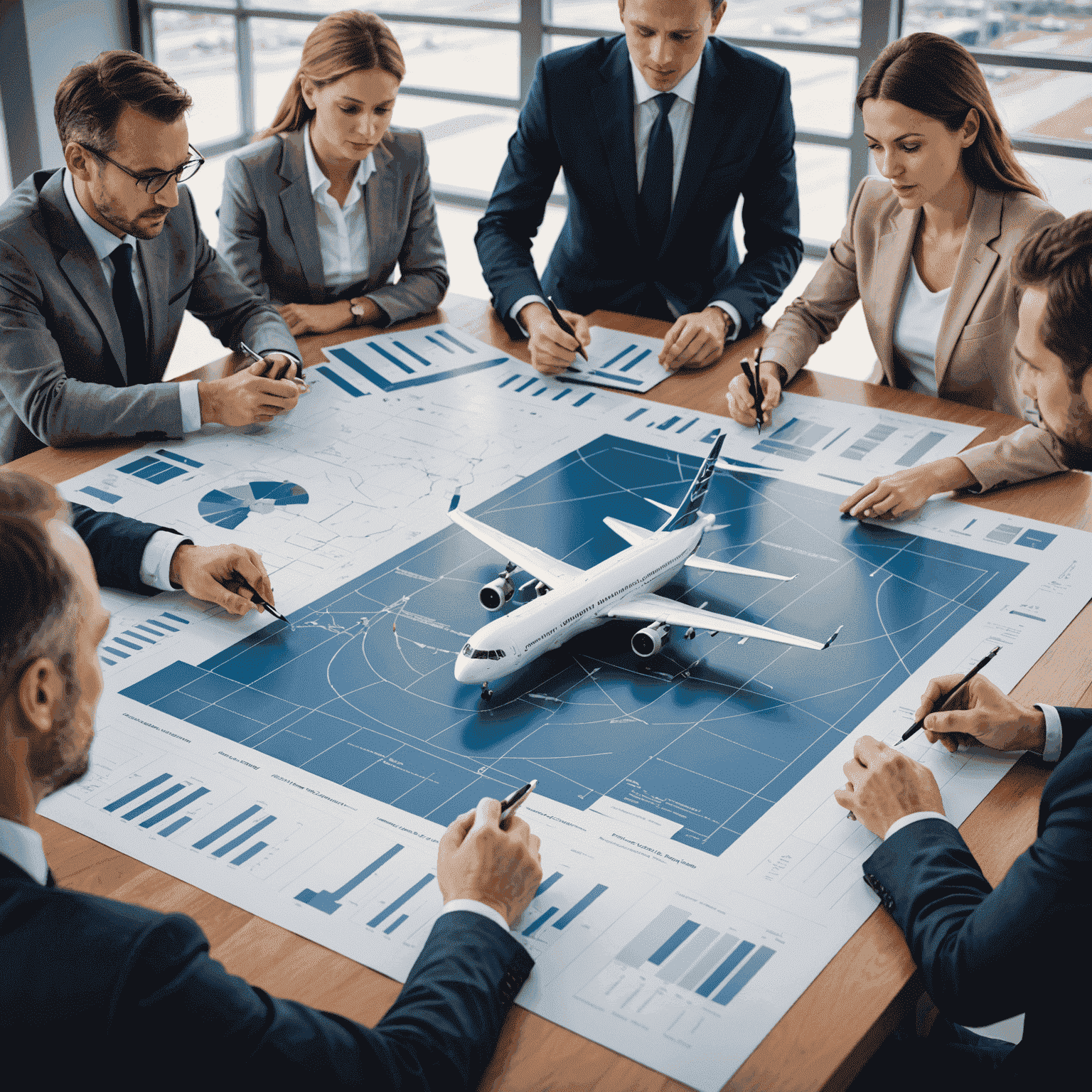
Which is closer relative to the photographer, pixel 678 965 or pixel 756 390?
pixel 678 965

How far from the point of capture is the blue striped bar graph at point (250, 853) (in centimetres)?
159

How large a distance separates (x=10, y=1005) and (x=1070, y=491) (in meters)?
2.38

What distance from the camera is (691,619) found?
207 centimetres

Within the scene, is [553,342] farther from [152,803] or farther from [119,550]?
[152,803]

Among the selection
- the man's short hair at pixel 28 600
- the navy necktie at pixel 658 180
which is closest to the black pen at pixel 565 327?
the navy necktie at pixel 658 180

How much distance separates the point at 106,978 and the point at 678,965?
710mm

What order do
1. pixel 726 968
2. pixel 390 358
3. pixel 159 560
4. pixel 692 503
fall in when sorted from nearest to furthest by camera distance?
pixel 726 968
pixel 159 560
pixel 692 503
pixel 390 358

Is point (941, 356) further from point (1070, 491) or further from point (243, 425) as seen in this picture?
point (243, 425)

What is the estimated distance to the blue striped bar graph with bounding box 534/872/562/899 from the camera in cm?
155

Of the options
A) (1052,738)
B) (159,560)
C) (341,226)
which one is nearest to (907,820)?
(1052,738)

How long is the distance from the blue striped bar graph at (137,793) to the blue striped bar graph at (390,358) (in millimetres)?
1661

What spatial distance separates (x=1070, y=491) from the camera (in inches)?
103

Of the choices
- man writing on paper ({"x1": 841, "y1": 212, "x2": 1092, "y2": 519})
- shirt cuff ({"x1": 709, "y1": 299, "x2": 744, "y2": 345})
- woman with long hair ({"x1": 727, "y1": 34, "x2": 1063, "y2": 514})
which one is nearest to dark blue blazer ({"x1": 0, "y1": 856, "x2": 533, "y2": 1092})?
man writing on paper ({"x1": 841, "y1": 212, "x2": 1092, "y2": 519})

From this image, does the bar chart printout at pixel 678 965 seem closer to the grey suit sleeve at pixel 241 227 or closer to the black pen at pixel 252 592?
the black pen at pixel 252 592
